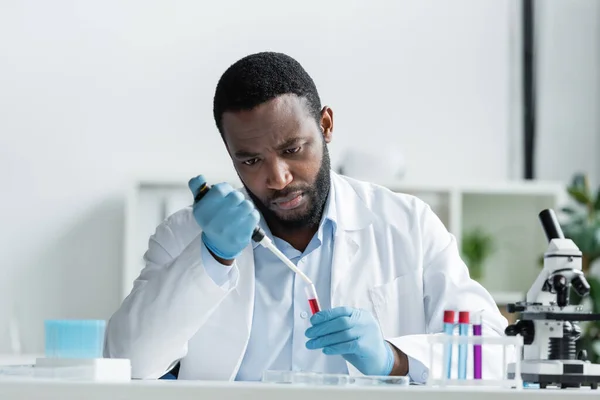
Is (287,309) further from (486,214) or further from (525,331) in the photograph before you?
(486,214)

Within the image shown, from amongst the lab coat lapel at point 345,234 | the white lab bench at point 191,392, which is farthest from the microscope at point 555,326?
the lab coat lapel at point 345,234

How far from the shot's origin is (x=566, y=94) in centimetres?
424

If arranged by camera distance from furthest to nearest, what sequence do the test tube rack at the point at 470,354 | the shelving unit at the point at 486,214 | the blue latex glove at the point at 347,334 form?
the shelving unit at the point at 486,214
the blue latex glove at the point at 347,334
the test tube rack at the point at 470,354

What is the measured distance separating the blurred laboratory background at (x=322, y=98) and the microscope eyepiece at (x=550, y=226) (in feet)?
7.15

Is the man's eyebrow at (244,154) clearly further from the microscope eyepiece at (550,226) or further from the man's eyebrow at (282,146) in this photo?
the microscope eyepiece at (550,226)

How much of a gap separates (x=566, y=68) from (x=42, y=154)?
2.39m

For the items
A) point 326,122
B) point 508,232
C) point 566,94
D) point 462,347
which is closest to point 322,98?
point 508,232

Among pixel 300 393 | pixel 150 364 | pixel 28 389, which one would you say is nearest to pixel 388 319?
pixel 150 364

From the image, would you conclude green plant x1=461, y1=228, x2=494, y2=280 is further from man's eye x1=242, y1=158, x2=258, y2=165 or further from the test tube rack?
the test tube rack

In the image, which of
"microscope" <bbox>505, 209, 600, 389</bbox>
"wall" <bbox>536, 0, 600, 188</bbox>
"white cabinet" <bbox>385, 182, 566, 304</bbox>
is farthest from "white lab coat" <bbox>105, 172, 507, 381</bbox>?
"wall" <bbox>536, 0, 600, 188</bbox>

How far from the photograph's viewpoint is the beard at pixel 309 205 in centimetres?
211

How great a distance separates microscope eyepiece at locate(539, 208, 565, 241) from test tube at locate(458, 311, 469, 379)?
26 cm

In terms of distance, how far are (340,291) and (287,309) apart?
0.13 metres

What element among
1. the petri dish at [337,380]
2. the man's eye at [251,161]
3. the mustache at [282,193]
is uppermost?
the man's eye at [251,161]
